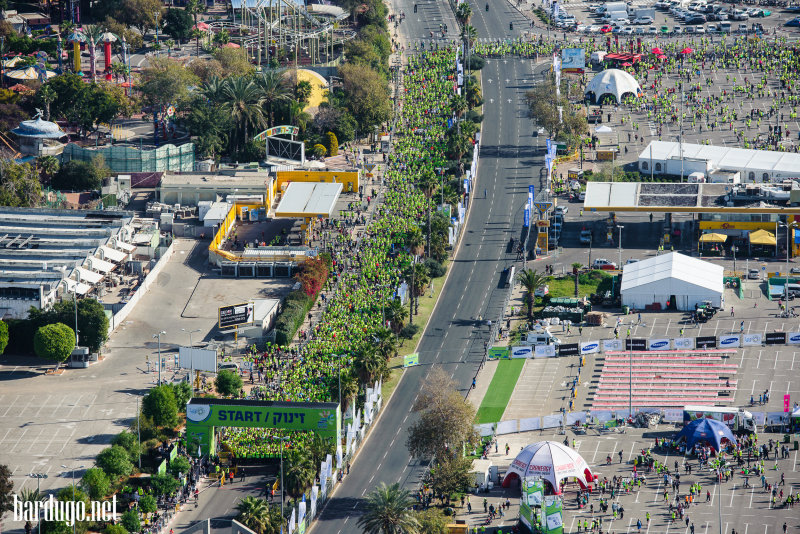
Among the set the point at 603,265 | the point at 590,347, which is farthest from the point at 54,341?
the point at 603,265

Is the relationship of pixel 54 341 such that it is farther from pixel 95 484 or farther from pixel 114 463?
pixel 95 484

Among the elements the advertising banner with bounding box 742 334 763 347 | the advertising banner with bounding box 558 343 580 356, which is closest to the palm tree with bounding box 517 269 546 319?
the advertising banner with bounding box 558 343 580 356

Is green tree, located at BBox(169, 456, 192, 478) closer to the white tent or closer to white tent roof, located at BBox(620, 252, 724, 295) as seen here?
the white tent

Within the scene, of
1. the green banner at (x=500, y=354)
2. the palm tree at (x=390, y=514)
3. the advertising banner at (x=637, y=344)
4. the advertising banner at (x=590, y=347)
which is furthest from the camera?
the green banner at (x=500, y=354)

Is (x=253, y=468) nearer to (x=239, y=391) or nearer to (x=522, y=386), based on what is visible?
(x=239, y=391)

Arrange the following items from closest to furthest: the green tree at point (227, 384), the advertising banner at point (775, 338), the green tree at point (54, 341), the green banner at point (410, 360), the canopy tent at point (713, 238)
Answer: the green tree at point (227, 384) < the green tree at point (54, 341) < the green banner at point (410, 360) < the advertising banner at point (775, 338) < the canopy tent at point (713, 238)

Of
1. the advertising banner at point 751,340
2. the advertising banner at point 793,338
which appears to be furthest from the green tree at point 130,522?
the advertising banner at point 793,338

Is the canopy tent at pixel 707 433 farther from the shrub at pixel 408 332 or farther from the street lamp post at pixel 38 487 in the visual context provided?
the street lamp post at pixel 38 487

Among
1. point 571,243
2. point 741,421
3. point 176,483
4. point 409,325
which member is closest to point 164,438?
point 176,483
